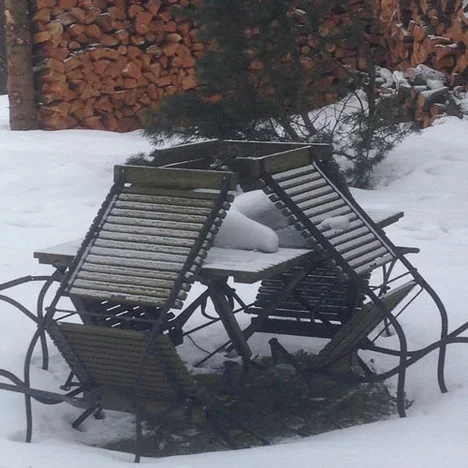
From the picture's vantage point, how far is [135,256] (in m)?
3.46

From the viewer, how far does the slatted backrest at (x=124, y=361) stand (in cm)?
334

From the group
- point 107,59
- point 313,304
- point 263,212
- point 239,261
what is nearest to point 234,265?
point 239,261

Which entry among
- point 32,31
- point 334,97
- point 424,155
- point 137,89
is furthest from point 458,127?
→ point 32,31

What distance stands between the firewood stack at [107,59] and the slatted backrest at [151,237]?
6245 millimetres

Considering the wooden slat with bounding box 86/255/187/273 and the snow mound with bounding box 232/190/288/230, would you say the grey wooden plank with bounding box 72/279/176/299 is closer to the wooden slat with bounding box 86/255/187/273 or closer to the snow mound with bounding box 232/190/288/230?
the wooden slat with bounding box 86/255/187/273

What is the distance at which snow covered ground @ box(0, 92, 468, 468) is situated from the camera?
10.2 ft

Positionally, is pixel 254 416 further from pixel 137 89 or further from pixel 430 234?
pixel 137 89

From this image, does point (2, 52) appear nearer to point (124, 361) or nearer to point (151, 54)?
point (151, 54)

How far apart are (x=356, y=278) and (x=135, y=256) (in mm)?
795

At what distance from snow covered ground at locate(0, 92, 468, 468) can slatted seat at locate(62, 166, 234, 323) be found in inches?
19.8

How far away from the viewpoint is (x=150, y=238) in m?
3.50

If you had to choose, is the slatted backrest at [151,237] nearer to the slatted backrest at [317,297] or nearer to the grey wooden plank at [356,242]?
the grey wooden plank at [356,242]

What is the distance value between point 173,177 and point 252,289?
183 centimetres

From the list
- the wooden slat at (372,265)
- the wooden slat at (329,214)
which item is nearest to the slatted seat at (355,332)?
the wooden slat at (372,265)
